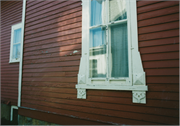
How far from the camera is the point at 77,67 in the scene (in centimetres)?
304

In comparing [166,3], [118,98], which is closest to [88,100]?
[118,98]

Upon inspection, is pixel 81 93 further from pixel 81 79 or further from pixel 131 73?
pixel 131 73

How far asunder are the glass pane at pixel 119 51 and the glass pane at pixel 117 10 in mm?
189

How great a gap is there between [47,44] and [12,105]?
10.1ft

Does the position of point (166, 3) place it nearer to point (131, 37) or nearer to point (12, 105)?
point (131, 37)

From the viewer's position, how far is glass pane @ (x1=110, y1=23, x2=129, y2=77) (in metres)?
2.53

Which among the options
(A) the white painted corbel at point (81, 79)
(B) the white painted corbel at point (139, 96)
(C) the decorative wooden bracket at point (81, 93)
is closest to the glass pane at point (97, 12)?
(A) the white painted corbel at point (81, 79)

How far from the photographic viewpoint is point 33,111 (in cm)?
373

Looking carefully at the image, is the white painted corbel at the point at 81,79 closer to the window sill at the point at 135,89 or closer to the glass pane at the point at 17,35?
the window sill at the point at 135,89

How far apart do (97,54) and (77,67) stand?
586 mm

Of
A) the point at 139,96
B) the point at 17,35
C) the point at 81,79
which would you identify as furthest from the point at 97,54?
the point at 17,35

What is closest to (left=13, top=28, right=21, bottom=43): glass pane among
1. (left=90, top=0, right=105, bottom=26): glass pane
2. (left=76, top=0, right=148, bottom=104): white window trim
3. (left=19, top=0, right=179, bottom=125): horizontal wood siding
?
(left=19, top=0, right=179, bottom=125): horizontal wood siding

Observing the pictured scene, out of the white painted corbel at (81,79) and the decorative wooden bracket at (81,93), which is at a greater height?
the white painted corbel at (81,79)

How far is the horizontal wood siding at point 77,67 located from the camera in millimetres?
2127
